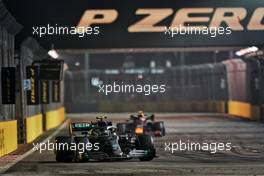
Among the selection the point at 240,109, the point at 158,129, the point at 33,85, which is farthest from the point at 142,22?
the point at 240,109

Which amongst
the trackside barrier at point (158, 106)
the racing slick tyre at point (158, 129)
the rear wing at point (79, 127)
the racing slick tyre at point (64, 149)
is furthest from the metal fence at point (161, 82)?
the racing slick tyre at point (64, 149)

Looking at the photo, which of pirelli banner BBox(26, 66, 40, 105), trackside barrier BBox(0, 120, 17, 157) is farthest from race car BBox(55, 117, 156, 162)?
pirelli banner BBox(26, 66, 40, 105)

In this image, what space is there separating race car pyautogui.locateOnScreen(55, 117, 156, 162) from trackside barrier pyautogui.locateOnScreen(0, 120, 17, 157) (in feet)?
10.3

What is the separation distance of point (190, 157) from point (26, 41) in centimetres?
956

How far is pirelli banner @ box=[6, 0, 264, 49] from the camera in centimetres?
2670

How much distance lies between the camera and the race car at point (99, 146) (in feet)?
62.1

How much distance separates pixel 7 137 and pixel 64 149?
4.25m

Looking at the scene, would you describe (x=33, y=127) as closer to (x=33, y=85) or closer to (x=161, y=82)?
(x=33, y=85)

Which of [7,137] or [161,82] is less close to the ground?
[161,82]

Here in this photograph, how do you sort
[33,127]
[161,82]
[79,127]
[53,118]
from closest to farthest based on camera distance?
[79,127] → [33,127] → [53,118] → [161,82]

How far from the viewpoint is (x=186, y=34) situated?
2716 cm

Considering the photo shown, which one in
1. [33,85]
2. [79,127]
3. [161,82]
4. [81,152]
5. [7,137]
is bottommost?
[81,152]

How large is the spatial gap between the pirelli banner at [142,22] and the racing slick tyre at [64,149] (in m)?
8.38

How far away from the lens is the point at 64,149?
62.1 feet
